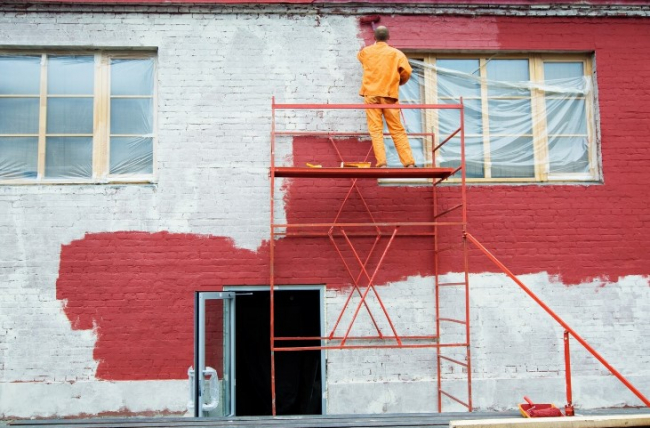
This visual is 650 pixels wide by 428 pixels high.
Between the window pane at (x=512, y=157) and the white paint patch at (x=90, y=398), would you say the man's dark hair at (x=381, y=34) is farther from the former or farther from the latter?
the white paint patch at (x=90, y=398)

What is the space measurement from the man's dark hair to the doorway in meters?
3.57

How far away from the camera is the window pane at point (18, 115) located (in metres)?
8.23

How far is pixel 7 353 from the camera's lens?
773 cm

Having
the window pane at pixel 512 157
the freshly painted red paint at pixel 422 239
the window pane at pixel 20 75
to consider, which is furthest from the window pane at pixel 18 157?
the window pane at pixel 512 157

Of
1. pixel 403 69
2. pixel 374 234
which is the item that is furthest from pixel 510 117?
pixel 374 234

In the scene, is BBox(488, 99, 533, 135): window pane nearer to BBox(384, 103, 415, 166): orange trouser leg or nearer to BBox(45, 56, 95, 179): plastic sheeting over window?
BBox(384, 103, 415, 166): orange trouser leg

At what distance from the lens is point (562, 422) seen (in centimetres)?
554

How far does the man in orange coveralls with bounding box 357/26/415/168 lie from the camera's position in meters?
7.66

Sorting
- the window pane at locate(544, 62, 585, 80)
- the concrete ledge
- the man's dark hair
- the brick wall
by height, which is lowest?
the concrete ledge

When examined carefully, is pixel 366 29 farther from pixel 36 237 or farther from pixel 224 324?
pixel 36 237

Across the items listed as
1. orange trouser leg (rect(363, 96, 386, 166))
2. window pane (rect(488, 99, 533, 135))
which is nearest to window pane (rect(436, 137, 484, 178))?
window pane (rect(488, 99, 533, 135))

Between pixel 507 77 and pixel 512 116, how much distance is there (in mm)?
509

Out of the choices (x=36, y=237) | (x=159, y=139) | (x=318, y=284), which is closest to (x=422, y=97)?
(x=318, y=284)

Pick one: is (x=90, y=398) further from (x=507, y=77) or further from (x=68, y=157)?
(x=507, y=77)
